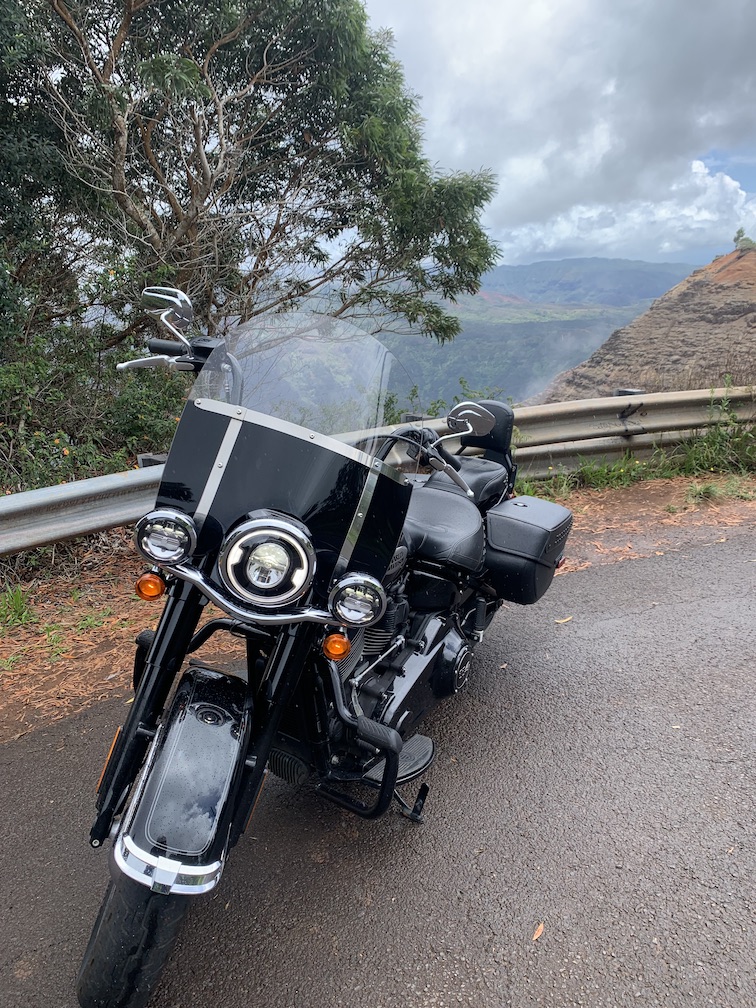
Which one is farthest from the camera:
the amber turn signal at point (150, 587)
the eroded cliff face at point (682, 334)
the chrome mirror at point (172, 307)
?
the eroded cliff face at point (682, 334)

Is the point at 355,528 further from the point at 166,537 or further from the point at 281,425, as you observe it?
the point at 166,537

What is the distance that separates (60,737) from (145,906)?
1.51 metres

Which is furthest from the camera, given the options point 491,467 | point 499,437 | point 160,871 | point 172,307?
point 499,437

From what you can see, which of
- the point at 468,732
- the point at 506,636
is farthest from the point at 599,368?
the point at 468,732

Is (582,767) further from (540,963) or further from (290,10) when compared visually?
(290,10)

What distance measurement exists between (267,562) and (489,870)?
1423mm

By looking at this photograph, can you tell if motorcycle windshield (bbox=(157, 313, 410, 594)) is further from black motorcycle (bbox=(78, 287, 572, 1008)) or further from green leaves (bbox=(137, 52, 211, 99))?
green leaves (bbox=(137, 52, 211, 99))

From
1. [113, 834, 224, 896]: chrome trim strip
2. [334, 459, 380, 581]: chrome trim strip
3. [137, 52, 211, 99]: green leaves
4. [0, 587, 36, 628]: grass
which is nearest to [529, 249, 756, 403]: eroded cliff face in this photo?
[137, 52, 211, 99]: green leaves

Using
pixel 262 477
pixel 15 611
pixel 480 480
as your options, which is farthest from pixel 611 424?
pixel 262 477

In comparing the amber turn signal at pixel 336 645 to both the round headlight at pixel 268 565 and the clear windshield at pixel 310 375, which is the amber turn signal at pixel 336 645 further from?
Result: the clear windshield at pixel 310 375

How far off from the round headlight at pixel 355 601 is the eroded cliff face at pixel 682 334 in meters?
8.21

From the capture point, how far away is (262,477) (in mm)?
1790

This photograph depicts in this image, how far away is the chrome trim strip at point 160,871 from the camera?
63.0 inches

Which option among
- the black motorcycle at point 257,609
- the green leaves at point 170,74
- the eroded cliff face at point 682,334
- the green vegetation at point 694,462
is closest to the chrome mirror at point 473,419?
the black motorcycle at point 257,609
